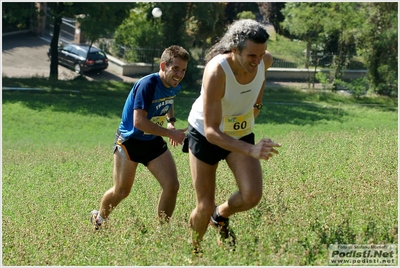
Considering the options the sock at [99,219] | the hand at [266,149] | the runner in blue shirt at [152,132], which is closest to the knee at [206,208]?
the runner in blue shirt at [152,132]

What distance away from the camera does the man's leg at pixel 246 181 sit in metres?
5.93

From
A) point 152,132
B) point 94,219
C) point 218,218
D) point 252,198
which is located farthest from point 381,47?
point 252,198

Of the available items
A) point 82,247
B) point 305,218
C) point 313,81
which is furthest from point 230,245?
point 313,81

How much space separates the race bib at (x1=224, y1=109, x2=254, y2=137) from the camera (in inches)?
236

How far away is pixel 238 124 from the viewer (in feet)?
19.8

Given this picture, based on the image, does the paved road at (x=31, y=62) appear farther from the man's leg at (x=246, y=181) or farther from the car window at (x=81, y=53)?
the man's leg at (x=246, y=181)

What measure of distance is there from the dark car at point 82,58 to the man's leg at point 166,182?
28.7 meters

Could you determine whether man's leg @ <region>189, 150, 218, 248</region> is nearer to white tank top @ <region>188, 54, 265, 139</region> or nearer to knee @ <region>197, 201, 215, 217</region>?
knee @ <region>197, 201, 215, 217</region>

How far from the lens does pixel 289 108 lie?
27453 mm

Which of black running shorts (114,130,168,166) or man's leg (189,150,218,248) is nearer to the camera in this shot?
man's leg (189,150,218,248)

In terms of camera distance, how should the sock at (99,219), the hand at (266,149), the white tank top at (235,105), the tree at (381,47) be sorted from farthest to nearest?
the tree at (381,47)
the sock at (99,219)
the white tank top at (235,105)
the hand at (266,149)

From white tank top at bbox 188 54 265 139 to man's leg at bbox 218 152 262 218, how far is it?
22 centimetres

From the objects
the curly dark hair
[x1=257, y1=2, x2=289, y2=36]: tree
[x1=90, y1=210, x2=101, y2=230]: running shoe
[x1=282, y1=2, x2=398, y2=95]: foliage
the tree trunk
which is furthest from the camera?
[x1=257, y1=2, x2=289, y2=36]: tree

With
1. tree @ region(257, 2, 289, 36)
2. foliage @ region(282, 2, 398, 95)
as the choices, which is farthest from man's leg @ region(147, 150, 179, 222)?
tree @ region(257, 2, 289, 36)
